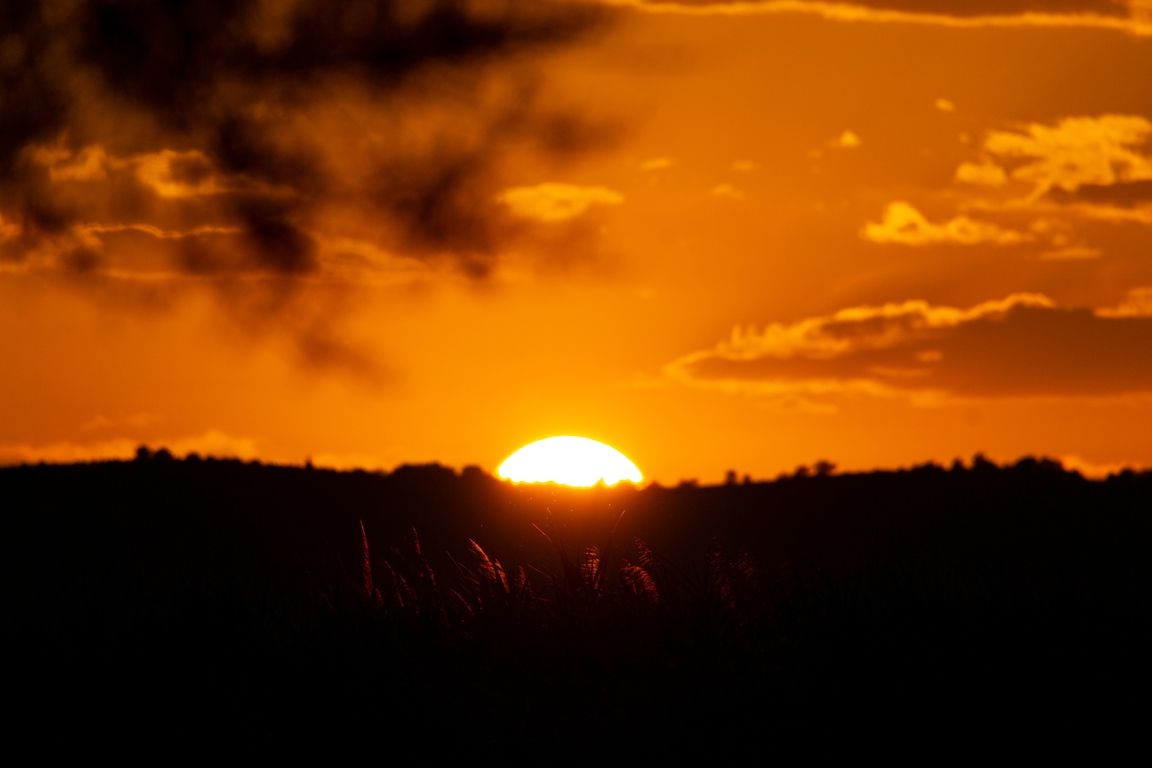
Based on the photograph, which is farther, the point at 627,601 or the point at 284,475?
the point at 284,475

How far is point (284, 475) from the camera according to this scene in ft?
40.9

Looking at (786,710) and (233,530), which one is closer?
(786,710)

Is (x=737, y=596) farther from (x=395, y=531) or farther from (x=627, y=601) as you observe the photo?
(x=395, y=531)

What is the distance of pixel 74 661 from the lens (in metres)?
5.93

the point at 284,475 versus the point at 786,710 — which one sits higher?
the point at 284,475

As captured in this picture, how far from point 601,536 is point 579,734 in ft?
15.6

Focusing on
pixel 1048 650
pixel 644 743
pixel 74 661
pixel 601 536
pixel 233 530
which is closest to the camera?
pixel 644 743

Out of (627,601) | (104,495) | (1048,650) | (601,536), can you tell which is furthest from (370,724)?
(104,495)

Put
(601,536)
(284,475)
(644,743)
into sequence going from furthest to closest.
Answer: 1. (284,475)
2. (601,536)
3. (644,743)

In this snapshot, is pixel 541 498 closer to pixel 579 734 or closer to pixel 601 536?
pixel 601 536

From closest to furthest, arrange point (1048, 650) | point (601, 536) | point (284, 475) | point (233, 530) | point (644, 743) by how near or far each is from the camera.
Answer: point (644, 743) < point (1048, 650) < point (601, 536) < point (233, 530) < point (284, 475)

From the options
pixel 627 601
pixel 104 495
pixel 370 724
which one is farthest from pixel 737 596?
pixel 104 495

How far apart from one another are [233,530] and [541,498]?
252 centimetres


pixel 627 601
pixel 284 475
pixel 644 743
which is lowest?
pixel 644 743
